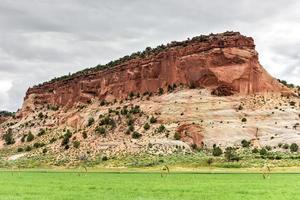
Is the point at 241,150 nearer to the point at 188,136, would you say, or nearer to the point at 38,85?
the point at 188,136

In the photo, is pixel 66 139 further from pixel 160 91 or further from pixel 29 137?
pixel 160 91

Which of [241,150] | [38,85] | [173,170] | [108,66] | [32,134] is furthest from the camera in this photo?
[38,85]

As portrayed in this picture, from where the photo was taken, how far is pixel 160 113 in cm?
11925

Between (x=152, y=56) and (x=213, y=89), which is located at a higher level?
(x=152, y=56)

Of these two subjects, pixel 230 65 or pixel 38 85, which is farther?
pixel 38 85

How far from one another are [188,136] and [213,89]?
742 inches

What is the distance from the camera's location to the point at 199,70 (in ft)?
415

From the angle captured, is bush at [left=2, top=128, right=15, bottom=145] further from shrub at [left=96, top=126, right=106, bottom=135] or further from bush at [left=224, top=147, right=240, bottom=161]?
bush at [left=224, top=147, right=240, bottom=161]

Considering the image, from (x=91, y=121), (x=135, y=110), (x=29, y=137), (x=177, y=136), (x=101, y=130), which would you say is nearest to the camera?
(x=177, y=136)

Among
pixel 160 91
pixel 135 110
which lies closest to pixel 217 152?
pixel 135 110

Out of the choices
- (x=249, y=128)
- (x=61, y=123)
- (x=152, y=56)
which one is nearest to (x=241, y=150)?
(x=249, y=128)

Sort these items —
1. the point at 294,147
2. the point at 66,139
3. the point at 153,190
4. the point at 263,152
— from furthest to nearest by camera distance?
the point at 66,139 < the point at 294,147 < the point at 263,152 < the point at 153,190

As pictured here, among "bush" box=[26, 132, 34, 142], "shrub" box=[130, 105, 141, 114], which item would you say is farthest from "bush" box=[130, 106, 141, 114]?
"bush" box=[26, 132, 34, 142]

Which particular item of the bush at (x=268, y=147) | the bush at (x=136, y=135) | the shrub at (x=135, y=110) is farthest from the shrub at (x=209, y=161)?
the shrub at (x=135, y=110)
